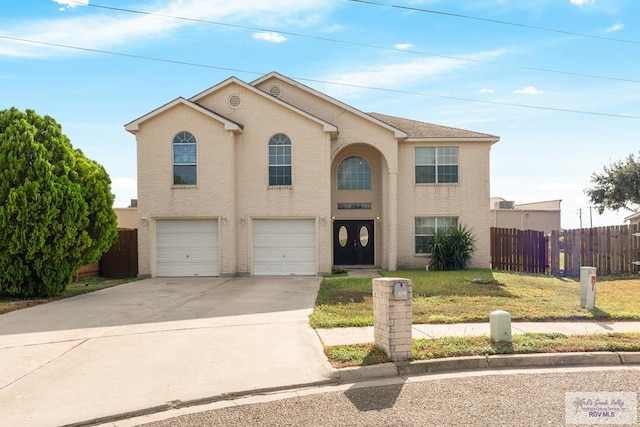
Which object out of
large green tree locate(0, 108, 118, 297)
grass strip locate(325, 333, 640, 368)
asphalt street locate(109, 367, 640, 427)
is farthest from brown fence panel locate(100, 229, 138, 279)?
asphalt street locate(109, 367, 640, 427)

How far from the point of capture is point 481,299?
40.7ft

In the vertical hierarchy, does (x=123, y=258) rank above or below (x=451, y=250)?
below

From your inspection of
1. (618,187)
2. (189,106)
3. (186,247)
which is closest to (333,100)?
(189,106)

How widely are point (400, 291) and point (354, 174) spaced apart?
16.0 metres


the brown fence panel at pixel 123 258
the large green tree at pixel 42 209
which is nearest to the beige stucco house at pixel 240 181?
the brown fence panel at pixel 123 258

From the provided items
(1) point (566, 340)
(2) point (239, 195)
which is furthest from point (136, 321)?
(2) point (239, 195)

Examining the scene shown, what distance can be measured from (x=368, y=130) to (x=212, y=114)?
6238 millimetres

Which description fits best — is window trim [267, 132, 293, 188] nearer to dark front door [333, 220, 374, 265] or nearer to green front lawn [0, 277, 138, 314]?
dark front door [333, 220, 374, 265]

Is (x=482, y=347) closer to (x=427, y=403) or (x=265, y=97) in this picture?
(x=427, y=403)

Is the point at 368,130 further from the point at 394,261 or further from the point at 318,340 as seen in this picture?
the point at 318,340

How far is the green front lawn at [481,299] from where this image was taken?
1009cm

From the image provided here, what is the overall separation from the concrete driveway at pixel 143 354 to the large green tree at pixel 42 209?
1.56m

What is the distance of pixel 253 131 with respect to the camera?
19.5 metres

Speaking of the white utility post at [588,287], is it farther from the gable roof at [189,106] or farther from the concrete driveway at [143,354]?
the gable roof at [189,106]
